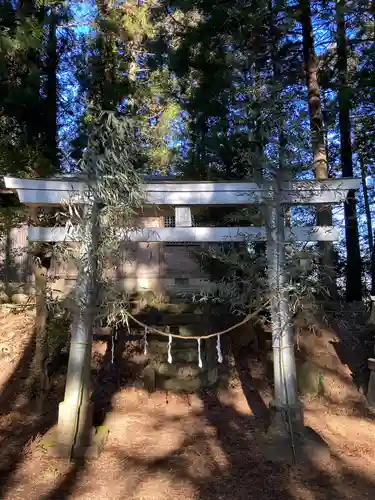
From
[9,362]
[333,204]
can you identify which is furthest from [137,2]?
[9,362]

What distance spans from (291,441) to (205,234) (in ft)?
10.2

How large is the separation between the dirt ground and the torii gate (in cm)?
56

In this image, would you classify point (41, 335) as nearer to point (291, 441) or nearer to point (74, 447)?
point (74, 447)

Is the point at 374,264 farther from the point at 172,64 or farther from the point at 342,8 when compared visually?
the point at 172,64

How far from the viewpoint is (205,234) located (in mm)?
6453

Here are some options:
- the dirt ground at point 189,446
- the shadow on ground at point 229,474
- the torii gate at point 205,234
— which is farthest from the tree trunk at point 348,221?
the shadow on ground at point 229,474

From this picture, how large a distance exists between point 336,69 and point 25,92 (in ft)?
29.8

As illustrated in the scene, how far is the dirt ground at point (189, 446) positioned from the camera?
4.90 metres

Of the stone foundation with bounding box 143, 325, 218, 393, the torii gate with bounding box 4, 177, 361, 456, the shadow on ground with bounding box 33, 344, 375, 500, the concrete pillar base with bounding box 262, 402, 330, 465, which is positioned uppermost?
the torii gate with bounding box 4, 177, 361, 456

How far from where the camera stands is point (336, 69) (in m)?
12.9

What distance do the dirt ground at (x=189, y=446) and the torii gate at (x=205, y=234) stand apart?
0.56m

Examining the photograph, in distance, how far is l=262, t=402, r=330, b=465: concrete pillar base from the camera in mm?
5516

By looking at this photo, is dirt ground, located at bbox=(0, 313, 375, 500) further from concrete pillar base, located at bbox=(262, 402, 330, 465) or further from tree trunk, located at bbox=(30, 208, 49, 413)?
tree trunk, located at bbox=(30, 208, 49, 413)

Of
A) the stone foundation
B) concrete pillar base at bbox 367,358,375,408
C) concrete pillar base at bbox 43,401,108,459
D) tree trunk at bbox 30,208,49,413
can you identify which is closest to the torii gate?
concrete pillar base at bbox 43,401,108,459
